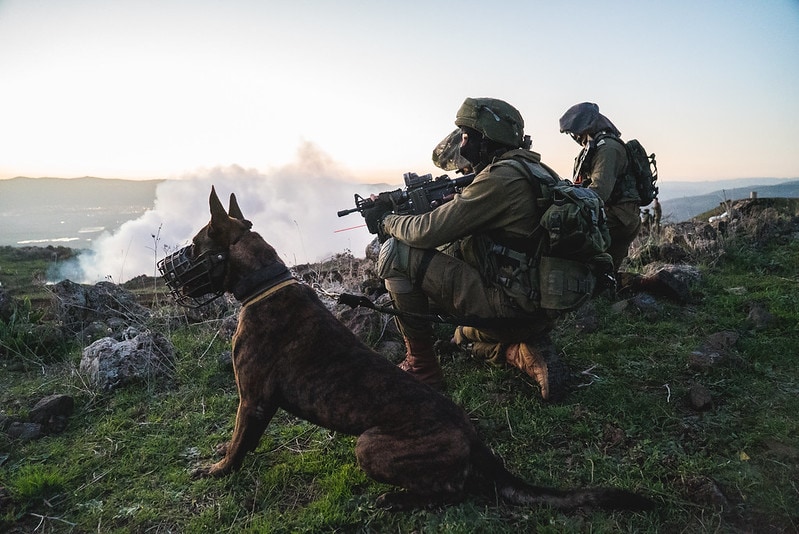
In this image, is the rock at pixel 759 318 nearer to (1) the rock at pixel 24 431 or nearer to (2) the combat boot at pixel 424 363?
(2) the combat boot at pixel 424 363

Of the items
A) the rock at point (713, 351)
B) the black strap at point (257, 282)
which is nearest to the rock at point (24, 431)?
the black strap at point (257, 282)

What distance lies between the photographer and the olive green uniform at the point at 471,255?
3.84 meters

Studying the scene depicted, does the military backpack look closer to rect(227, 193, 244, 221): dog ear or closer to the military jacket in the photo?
the military jacket

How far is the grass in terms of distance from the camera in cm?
290

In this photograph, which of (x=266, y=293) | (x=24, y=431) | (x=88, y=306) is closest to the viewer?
(x=266, y=293)

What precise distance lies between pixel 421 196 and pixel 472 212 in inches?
42.4

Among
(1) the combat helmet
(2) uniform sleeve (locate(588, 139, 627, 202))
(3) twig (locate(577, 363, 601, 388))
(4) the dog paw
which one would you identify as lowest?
(4) the dog paw

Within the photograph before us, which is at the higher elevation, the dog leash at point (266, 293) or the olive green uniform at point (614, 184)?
the olive green uniform at point (614, 184)

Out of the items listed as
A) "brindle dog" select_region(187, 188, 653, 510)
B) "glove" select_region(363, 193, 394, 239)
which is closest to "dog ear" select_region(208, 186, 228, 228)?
"brindle dog" select_region(187, 188, 653, 510)

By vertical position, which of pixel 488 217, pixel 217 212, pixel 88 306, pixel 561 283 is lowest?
pixel 88 306

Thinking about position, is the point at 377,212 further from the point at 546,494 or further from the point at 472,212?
the point at 546,494

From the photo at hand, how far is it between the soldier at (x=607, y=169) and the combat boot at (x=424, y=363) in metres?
2.73

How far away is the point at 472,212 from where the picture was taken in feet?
Answer: 12.6

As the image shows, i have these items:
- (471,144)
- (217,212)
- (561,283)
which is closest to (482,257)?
(561,283)
